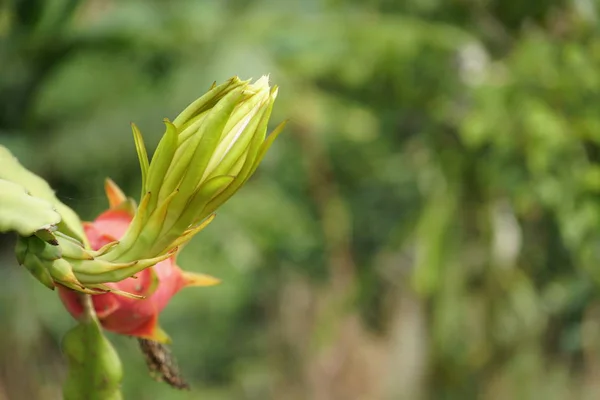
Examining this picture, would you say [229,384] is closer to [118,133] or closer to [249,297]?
[249,297]

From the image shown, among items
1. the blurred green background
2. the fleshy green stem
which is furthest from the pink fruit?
the blurred green background

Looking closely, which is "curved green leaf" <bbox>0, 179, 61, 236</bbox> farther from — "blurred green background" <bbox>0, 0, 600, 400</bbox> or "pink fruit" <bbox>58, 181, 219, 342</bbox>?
"blurred green background" <bbox>0, 0, 600, 400</bbox>

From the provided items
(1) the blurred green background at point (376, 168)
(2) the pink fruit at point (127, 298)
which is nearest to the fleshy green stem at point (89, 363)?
(2) the pink fruit at point (127, 298)

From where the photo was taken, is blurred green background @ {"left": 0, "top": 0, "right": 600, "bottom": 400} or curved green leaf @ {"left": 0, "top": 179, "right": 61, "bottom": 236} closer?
curved green leaf @ {"left": 0, "top": 179, "right": 61, "bottom": 236}

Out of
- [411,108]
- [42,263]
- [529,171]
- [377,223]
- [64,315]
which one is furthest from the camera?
[377,223]

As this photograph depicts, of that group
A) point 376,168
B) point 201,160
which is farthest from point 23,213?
point 376,168

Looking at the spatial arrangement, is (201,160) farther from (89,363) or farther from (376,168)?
(376,168)

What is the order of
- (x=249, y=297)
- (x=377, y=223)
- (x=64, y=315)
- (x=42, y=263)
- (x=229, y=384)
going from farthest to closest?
1. (x=229, y=384)
2. (x=249, y=297)
3. (x=377, y=223)
4. (x=64, y=315)
5. (x=42, y=263)

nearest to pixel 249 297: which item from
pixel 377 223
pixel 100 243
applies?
pixel 377 223
